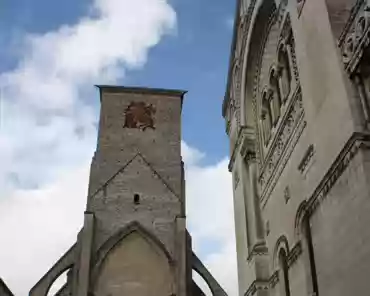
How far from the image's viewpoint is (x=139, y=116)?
23.7m

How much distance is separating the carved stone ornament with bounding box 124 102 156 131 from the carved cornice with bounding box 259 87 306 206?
1242 centimetres

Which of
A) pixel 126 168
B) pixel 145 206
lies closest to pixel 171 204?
pixel 145 206

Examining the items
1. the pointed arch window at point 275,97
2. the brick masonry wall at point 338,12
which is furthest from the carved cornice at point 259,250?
the brick masonry wall at point 338,12

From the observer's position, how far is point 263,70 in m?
12.1

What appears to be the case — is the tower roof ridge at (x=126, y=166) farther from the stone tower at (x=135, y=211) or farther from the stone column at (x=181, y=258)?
the stone column at (x=181, y=258)

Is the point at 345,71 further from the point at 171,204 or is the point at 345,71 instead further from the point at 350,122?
the point at 171,204

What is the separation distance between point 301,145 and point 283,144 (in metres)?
1.19

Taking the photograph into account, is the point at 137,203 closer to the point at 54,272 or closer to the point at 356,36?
the point at 54,272

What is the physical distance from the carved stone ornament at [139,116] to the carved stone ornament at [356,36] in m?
17.5

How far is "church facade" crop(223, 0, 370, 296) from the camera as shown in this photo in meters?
5.81

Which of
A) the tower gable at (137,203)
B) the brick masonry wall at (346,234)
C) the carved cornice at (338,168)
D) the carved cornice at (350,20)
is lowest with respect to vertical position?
the brick masonry wall at (346,234)

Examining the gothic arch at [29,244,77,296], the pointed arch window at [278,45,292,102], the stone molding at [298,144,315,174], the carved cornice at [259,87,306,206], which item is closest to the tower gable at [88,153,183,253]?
the gothic arch at [29,244,77,296]

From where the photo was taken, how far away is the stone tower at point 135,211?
62.0ft

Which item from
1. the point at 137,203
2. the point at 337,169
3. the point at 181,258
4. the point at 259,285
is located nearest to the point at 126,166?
Result: the point at 137,203
